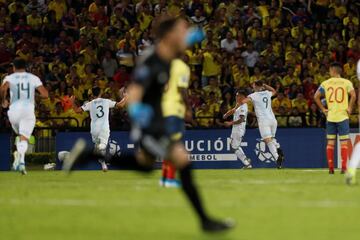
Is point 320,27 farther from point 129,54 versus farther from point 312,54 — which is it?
point 129,54

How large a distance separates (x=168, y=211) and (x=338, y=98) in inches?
442

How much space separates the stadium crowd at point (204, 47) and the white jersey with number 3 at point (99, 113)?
3071 mm

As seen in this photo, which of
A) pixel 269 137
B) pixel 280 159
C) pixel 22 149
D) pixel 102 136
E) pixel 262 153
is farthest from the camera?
pixel 262 153

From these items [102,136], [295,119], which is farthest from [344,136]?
[295,119]

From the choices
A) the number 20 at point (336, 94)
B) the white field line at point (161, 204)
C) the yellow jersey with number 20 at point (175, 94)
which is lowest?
the white field line at point (161, 204)

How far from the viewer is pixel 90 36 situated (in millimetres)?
34188

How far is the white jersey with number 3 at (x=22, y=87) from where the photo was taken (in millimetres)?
22250

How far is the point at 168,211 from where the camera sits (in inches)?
509

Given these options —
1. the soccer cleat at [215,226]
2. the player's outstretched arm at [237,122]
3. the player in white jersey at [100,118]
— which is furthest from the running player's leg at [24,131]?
the soccer cleat at [215,226]

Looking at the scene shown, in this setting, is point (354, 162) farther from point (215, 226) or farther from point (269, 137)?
point (269, 137)

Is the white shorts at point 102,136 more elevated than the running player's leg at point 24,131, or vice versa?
the running player's leg at point 24,131

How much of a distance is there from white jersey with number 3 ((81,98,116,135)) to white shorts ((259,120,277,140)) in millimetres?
4367

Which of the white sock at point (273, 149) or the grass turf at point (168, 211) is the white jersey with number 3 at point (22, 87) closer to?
the grass turf at point (168, 211)

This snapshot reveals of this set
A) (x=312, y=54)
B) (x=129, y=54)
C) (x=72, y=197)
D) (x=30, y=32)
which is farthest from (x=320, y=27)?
(x=72, y=197)
